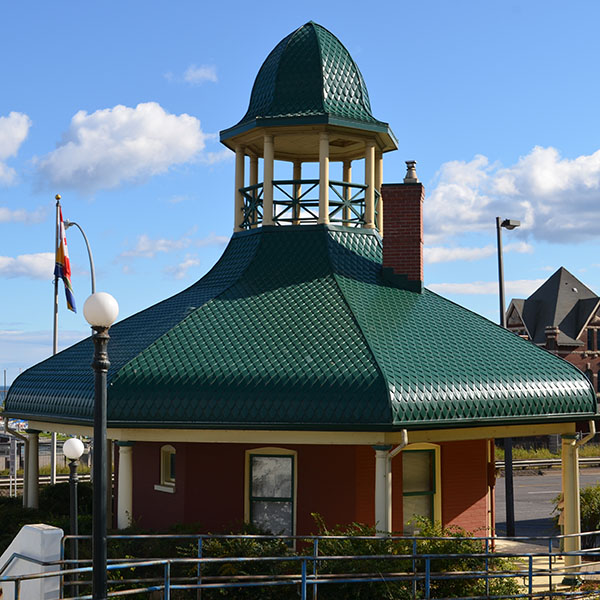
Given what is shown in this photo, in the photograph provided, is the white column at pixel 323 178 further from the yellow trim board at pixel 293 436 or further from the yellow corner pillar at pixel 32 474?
the yellow corner pillar at pixel 32 474

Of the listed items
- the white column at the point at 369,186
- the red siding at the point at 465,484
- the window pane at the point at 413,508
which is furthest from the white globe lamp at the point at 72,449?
the white column at the point at 369,186

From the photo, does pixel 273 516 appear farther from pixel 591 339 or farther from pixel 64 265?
pixel 591 339

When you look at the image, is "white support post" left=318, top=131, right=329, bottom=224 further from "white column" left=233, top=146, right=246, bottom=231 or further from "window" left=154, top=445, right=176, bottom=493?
"window" left=154, top=445, right=176, bottom=493

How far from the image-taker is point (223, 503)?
16.3 meters

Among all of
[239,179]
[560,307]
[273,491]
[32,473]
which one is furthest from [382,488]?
Result: [560,307]

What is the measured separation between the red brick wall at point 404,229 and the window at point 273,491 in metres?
5.76

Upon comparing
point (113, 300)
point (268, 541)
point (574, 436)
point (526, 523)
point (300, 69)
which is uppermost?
point (300, 69)

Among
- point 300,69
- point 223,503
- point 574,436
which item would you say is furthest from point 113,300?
point 300,69

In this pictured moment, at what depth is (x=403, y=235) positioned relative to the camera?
1991cm

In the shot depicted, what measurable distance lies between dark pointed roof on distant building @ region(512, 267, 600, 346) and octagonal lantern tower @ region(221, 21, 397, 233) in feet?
156

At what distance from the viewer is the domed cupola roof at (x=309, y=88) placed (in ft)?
65.8

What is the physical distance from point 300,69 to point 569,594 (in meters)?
13.4

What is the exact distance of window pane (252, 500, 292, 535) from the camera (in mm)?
16109

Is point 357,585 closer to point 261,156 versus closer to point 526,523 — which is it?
point 261,156
